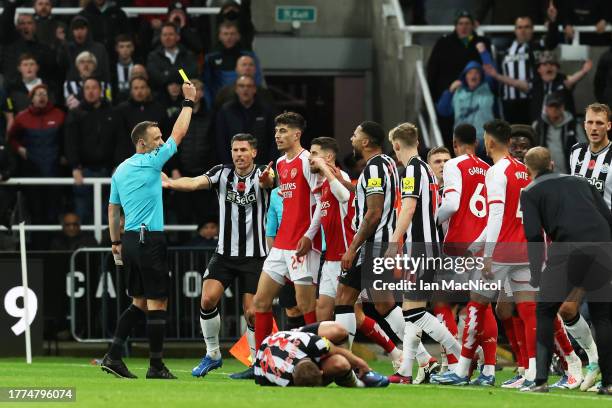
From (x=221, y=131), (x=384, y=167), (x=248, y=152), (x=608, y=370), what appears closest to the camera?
(x=608, y=370)

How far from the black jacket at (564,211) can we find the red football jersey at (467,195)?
172 centimetres

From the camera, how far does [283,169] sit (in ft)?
47.9

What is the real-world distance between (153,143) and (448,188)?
2.64 metres

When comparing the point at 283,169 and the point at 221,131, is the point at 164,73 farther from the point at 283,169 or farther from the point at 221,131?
the point at 283,169

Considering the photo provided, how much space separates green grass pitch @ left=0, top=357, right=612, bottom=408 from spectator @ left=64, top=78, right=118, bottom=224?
5.37 metres

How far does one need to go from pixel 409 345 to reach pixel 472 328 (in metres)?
0.60

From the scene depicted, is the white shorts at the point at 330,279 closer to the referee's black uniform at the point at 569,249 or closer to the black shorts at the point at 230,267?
the black shorts at the point at 230,267

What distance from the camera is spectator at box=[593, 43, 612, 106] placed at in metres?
20.6

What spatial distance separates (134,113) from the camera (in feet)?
65.2

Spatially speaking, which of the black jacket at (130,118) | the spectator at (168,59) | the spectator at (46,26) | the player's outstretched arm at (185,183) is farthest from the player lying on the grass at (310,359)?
the spectator at (46,26)

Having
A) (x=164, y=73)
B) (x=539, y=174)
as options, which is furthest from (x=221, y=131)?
(x=539, y=174)

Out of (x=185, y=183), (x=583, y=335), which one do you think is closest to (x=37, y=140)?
(x=185, y=183)

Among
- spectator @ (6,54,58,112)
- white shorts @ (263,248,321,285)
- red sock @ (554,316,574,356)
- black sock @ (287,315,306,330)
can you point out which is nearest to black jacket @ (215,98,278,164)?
spectator @ (6,54,58,112)

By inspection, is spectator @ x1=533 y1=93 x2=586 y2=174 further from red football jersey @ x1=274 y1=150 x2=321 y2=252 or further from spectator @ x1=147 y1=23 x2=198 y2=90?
red football jersey @ x1=274 y1=150 x2=321 y2=252
